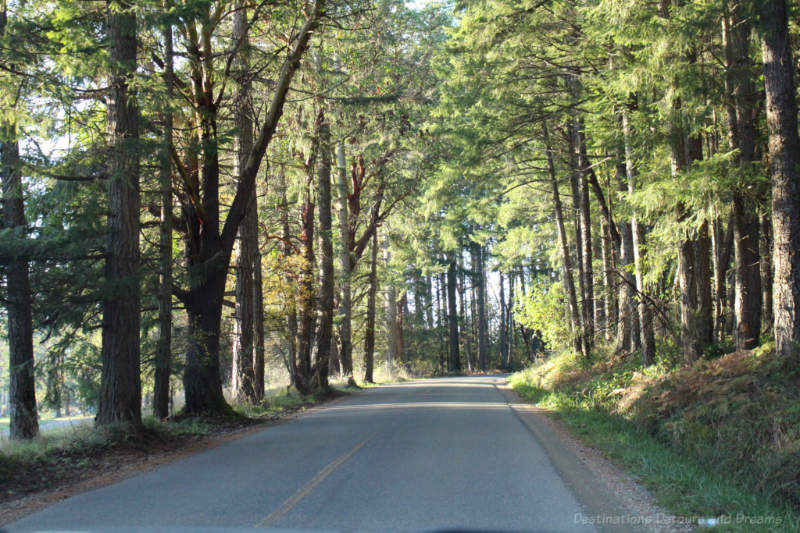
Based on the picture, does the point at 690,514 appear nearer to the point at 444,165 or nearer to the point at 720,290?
the point at 720,290

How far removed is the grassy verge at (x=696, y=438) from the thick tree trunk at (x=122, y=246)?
315 inches

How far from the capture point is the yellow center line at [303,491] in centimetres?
547

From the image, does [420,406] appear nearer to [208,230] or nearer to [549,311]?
[208,230]

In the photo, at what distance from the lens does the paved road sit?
17.9ft

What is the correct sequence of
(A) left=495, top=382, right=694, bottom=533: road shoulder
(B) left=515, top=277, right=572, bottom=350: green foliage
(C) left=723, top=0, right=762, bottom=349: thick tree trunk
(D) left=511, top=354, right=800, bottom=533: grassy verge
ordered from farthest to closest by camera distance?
(B) left=515, top=277, right=572, bottom=350: green foliage < (C) left=723, top=0, right=762, bottom=349: thick tree trunk < (D) left=511, top=354, right=800, bottom=533: grassy verge < (A) left=495, top=382, right=694, bottom=533: road shoulder

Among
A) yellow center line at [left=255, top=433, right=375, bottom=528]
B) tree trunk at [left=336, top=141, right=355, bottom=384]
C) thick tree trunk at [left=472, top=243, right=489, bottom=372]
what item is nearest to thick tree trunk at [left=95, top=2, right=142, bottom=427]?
yellow center line at [left=255, top=433, right=375, bottom=528]

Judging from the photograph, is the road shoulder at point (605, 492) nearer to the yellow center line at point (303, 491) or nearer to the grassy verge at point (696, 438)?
the grassy verge at point (696, 438)

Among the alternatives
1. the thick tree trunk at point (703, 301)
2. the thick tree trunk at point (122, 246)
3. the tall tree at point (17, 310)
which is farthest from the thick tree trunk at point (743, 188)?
the tall tree at point (17, 310)

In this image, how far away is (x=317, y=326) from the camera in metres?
22.2

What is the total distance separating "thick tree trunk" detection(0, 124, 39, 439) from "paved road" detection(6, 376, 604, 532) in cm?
444

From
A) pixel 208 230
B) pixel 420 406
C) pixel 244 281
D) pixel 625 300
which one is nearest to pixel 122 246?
pixel 208 230

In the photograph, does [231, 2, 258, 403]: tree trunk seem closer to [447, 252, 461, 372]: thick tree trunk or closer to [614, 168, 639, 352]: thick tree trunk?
[614, 168, 639, 352]: thick tree trunk

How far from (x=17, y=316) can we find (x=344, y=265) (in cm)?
1549

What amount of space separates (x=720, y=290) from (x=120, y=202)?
1275 centimetres
